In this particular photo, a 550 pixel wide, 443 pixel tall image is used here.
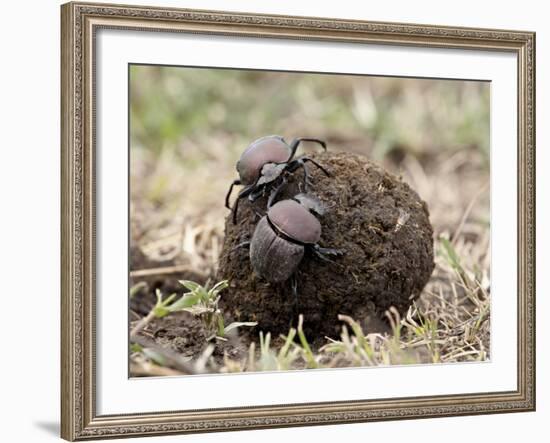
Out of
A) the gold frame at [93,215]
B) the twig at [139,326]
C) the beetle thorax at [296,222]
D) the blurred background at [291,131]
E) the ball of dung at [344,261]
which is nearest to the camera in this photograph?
the gold frame at [93,215]

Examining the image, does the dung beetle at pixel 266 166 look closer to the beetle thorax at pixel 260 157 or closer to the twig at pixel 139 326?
the beetle thorax at pixel 260 157

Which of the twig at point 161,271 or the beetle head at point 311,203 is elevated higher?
the beetle head at point 311,203

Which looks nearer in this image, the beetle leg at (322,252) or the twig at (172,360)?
the twig at (172,360)

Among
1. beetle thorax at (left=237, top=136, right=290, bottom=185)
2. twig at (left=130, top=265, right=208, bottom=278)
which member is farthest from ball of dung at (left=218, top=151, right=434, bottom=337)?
twig at (left=130, top=265, right=208, bottom=278)

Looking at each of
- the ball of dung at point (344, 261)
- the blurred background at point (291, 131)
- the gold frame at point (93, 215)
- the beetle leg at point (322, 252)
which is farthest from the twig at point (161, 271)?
the gold frame at point (93, 215)

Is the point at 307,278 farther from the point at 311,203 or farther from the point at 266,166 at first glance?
the point at 266,166

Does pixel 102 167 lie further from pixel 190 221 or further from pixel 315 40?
pixel 190 221

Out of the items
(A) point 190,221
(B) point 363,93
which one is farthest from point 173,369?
(B) point 363,93

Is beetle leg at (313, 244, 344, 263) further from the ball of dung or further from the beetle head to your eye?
the beetle head
